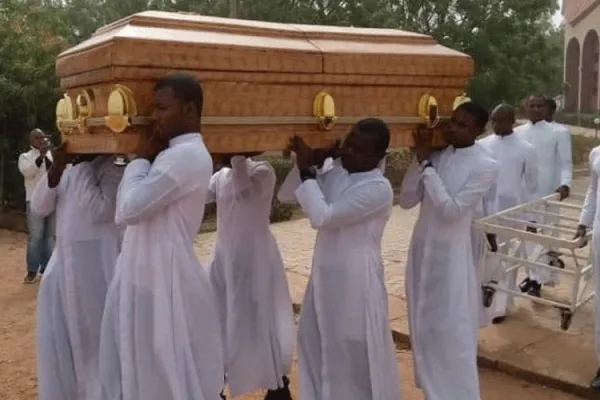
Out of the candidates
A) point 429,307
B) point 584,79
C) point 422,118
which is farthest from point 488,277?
point 584,79

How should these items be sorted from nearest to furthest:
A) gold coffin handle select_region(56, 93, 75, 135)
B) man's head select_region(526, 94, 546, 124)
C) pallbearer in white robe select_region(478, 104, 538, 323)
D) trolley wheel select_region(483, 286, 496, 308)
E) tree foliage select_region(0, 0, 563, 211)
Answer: gold coffin handle select_region(56, 93, 75, 135)
trolley wheel select_region(483, 286, 496, 308)
pallbearer in white robe select_region(478, 104, 538, 323)
man's head select_region(526, 94, 546, 124)
tree foliage select_region(0, 0, 563, 211)

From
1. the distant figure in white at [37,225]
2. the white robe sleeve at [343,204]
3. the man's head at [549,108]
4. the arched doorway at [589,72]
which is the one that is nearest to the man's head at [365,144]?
the white robe sleeve at [343,204]

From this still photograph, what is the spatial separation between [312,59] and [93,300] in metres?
1.63

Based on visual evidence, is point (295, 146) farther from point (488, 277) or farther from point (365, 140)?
point (488, 277)

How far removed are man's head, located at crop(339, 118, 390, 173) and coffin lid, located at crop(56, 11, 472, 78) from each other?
1.06ft

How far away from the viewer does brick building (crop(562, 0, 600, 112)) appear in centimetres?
2785

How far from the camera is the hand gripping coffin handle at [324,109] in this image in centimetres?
349

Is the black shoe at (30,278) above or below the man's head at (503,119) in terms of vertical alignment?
below

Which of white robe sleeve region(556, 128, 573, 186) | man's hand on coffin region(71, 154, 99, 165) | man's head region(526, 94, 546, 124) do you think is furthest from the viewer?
man's head region(526, 94, 546, 124)

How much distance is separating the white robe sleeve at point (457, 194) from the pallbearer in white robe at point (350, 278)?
1.24ft

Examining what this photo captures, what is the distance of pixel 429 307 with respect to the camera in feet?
13.3

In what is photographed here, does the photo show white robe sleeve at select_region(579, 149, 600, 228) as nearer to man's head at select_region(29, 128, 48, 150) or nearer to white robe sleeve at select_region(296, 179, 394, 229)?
white robe sleeve at select_region(296, 179, 394, 229)

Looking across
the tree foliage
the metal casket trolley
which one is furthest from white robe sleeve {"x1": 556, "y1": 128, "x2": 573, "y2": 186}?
the tree foliage

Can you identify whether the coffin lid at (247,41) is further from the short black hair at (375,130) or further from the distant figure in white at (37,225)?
the distant figure in white at (37,225)
